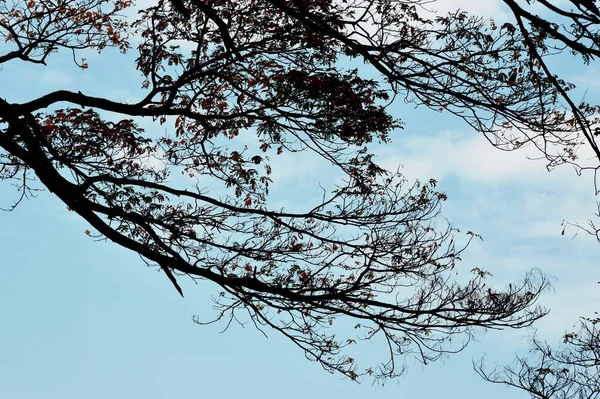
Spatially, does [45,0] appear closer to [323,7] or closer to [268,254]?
[323,7]

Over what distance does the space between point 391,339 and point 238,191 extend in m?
3.00

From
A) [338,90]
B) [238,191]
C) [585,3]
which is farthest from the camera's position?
[238,191]

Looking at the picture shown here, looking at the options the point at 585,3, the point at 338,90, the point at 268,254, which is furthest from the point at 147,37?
the point at 585,3

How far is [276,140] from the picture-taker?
7996mm

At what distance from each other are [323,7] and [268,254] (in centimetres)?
336

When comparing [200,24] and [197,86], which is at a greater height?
[200,24]

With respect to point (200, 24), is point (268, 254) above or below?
below

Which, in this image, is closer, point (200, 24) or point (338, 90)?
point (338, 90)

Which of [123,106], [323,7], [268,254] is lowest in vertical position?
[268,254]

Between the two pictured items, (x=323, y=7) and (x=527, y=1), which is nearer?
(x=527, y=1)

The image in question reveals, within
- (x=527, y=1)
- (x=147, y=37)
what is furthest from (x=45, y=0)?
(x=527, y=1)

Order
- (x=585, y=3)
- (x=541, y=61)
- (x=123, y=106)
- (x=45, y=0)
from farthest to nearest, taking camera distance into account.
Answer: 1. (x=45, y=0)
2. (x=123, y=106)
3. (x=541, y=61)
4. (x=585, y=3)

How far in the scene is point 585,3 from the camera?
16.3 feet

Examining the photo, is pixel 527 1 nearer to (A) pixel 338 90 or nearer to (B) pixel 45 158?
(A) pixel 338 90
